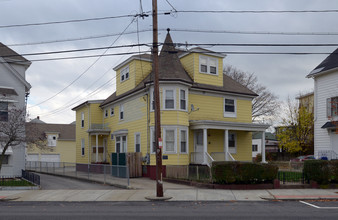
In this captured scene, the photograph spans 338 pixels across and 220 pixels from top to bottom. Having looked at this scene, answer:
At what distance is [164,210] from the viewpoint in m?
13.1

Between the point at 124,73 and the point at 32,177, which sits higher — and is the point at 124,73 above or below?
above

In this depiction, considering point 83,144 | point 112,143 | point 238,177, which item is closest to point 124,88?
point 112,143

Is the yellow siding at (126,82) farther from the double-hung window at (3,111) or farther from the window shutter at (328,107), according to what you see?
the window shutter at (328,107)

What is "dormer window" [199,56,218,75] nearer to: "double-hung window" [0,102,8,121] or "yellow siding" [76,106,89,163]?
"yellow siding" [76,106,89,163]

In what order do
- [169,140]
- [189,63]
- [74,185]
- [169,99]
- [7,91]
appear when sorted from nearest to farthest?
[74,185] → [169,140] → [169,99] → [7,91] → [189,63]

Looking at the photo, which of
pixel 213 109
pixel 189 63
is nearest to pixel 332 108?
pixel 213 109

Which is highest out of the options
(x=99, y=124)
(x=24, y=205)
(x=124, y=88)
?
(x=124, y=88)

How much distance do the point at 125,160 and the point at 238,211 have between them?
48.0 ft

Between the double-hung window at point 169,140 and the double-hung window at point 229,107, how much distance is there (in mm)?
5602

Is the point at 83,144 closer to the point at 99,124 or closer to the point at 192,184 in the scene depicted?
the point at 99,124

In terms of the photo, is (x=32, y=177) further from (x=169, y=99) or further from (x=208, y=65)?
(x=208, y=65)

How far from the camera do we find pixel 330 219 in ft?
35.7

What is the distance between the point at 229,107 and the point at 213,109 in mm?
1714

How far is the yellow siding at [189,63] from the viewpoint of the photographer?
2744 centimetres
